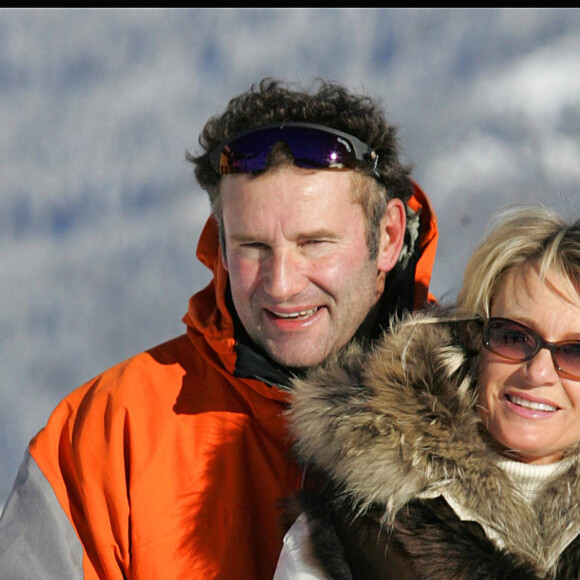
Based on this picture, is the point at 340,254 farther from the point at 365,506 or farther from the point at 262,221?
the point at 365,506

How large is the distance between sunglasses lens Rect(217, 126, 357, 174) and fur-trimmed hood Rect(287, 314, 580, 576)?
2.43 feet

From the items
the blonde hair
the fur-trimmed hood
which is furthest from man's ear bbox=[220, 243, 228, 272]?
the blonde hair

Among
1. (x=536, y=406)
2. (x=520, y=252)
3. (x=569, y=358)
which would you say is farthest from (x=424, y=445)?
(x=520, y=252)

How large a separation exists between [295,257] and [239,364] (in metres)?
0.36

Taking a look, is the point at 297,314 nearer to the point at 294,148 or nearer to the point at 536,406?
the point at 294,148

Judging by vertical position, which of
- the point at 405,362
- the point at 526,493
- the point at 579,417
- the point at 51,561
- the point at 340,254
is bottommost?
the point at 51,561

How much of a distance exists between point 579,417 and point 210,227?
151 cm

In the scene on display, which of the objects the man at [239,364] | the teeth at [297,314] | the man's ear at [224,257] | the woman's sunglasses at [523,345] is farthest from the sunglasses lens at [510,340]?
the man's ear at [224,257]

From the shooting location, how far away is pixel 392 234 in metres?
2.87

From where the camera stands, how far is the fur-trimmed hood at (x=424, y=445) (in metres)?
1.86

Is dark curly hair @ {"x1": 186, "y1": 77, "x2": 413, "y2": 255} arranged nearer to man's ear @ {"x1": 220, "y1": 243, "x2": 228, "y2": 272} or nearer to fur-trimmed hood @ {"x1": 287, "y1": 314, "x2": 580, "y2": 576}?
man's ear @ {"x1": 220, "y1": 243, "x2": 228, "y2": 272}

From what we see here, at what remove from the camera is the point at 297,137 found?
2652 mm

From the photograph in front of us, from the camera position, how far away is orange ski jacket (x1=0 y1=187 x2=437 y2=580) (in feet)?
7.88

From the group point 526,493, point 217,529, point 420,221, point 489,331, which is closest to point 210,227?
point 420,221
